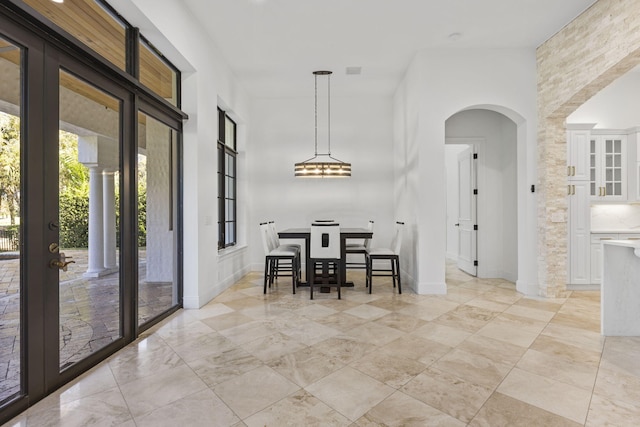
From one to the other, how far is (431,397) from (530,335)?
65.0 inches

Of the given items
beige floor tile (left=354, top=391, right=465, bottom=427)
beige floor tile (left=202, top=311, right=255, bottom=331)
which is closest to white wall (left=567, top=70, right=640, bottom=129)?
beige floor tile (left=354, top=391, right=465, bottom=427)

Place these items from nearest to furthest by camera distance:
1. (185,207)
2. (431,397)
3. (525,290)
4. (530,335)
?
(431,397) < (530,335) < (185,207) < (525,290)

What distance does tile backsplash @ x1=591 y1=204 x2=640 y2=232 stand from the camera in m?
5.12

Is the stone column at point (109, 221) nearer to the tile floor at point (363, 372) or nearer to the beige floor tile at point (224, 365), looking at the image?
the tile floor at point (363, 372)

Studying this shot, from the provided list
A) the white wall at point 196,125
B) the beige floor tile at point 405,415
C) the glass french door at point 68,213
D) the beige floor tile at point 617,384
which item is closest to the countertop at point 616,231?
the beige floor tile at point 617,384

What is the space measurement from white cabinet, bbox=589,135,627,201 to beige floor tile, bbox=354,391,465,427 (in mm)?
4657

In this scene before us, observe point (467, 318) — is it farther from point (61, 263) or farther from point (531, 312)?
point (61, 263)

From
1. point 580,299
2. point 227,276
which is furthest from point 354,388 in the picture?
point 580,299

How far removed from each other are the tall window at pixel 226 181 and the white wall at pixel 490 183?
3.68 metres

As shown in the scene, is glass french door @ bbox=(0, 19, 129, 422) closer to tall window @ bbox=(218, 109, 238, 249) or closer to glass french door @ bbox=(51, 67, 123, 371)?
glass french door @ bbox=(51, 67, 123, 371)

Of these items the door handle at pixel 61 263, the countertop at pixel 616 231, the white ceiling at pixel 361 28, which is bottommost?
the door handle at pixel 61 263

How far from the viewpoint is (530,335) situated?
3.16 meters

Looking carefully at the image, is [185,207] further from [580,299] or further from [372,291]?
[580,299]

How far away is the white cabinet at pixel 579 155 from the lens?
4.75m
